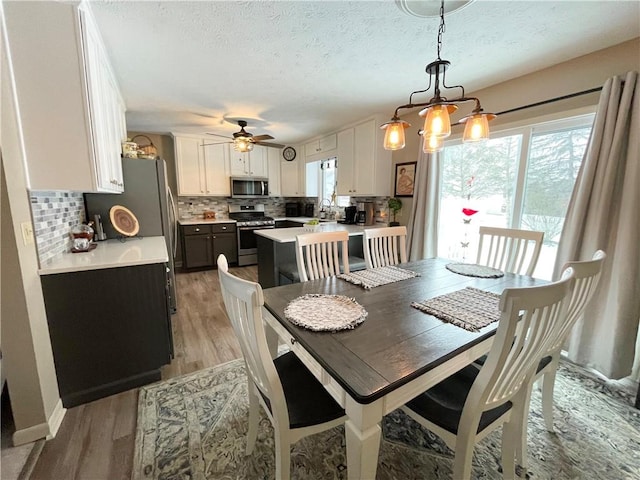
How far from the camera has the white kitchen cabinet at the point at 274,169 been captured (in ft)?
17.5

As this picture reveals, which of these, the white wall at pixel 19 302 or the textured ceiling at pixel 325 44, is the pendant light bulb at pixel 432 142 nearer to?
the textured ceiling at pixel 325 44

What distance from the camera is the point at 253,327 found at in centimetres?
88

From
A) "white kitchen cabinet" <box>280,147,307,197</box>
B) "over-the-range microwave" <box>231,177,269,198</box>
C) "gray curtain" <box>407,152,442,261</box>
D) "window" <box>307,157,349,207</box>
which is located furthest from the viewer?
"white kitchen cabinet" <box>280,147,307,197</box>

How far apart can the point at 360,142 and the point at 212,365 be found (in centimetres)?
323

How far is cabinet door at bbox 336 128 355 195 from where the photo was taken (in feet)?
12.9

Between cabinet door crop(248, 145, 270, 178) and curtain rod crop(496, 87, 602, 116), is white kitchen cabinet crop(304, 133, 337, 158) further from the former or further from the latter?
curtain rod crop(496, 87, 602, 116)

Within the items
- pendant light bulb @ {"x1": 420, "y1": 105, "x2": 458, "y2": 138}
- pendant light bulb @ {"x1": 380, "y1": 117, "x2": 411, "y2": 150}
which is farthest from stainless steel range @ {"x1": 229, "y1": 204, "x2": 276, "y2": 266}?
pendant light bulb @ {"x1": 420, "y1": 105, "x2": 458, "y2": 138}

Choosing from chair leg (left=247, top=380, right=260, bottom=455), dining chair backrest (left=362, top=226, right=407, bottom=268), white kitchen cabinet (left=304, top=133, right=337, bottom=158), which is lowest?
chair leg (left=247, top=380, right=260, bottom=455)

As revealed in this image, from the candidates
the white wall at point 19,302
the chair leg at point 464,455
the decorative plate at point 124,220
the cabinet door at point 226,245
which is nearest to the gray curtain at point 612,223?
the chair leg at point 464,455

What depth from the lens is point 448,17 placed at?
61.8 inches

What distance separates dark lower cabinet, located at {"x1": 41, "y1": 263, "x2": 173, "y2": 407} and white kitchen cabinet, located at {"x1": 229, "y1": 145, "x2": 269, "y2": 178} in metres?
3.50

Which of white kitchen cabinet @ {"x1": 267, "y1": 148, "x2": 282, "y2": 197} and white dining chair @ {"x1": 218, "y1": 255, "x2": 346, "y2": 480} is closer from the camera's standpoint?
white dining chair @ {"x1": 218, "y1": 255, "x2": 346, "y2": 480}

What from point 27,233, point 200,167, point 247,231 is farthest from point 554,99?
point 200,167

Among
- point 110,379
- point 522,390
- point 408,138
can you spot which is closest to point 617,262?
point 522,390
